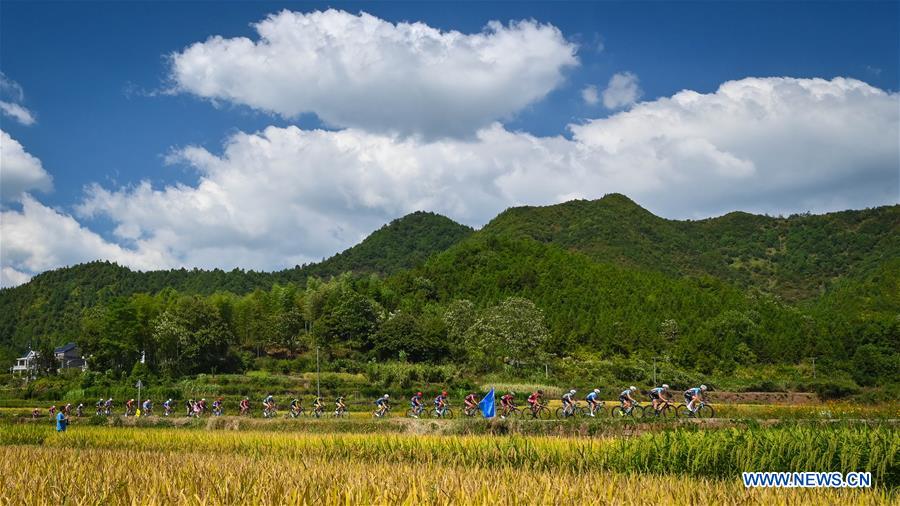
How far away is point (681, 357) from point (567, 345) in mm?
11992

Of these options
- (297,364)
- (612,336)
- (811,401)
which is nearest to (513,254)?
(612,336)

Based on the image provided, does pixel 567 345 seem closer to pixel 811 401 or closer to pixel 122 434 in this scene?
pixel 811 401

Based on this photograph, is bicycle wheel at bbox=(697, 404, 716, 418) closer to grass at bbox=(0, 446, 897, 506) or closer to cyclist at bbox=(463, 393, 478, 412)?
cyclist at bbox=(463, 393, 478, 412)

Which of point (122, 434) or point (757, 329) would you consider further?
point (757, 329)

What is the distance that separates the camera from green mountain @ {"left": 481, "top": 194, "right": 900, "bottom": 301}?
13375cm

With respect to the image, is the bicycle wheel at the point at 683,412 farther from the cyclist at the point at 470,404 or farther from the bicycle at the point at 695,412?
the cyclist at the point at 470,404

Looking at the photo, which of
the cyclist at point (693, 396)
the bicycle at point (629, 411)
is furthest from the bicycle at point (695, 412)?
the bicycle at point (629, 411)

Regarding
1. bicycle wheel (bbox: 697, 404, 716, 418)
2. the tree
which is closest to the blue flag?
bicycle wheel (bbox: 697, 404, 716, 418)

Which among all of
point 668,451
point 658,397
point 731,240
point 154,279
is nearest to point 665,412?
point 658,397

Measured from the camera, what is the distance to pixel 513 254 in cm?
11600

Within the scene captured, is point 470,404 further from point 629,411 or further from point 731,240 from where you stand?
point 731,240

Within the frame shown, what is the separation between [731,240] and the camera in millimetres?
160750

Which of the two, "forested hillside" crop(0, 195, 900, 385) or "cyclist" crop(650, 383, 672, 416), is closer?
"cyclist" crop(650, 383, 672, 416)

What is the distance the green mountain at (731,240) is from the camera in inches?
5266
